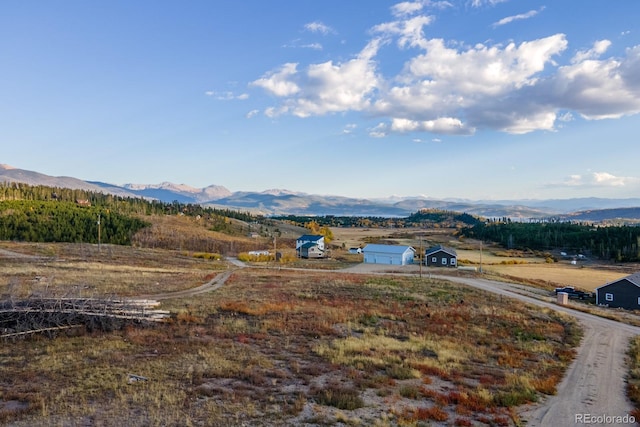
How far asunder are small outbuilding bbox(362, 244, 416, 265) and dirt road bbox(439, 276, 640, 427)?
6972cm

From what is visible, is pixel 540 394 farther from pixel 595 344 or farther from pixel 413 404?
pixel 595 344

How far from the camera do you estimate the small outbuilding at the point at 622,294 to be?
51719mm

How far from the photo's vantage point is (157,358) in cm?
1939

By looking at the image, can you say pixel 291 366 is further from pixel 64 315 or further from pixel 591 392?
pixel 64 315

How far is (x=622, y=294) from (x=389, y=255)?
172 feet

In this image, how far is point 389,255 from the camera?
331 feet

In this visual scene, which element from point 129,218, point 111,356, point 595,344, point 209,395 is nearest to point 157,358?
point 111,356

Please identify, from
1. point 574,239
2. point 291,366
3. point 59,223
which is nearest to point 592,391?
point 291,366

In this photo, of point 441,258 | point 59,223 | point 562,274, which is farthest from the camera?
point 59,223

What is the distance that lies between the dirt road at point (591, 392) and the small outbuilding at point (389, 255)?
69.7 meters

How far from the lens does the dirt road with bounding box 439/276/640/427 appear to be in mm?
14578

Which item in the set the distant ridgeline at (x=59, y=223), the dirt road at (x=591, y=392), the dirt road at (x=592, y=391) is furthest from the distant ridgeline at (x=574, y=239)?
the distant ridgeline at (x=59, y=223)

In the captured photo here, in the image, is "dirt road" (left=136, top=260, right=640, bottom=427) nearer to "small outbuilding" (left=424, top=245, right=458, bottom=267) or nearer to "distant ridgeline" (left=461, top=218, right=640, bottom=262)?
"small outbuilding" (left=424, top=245, right=458, bottom=267)

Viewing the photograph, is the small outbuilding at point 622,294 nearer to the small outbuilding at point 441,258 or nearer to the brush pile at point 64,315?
the small outbuilding at point 441,258
